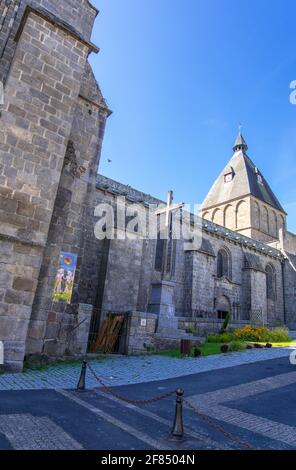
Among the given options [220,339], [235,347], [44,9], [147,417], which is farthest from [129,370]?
[44,9]

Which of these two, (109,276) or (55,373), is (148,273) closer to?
(109,276)

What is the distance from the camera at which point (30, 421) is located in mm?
3955

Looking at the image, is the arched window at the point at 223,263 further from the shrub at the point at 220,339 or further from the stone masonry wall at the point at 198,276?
the shrub at the point at 220,339

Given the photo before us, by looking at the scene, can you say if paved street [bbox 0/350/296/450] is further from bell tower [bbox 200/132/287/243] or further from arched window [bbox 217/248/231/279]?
bell tower [bbox 200/132/287/243]

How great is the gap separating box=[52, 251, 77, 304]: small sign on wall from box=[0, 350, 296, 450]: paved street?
3.04m

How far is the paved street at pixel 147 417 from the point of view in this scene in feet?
11.7

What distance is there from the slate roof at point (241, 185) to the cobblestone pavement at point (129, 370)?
26.1 metres

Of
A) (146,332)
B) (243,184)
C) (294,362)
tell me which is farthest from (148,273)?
(243,184)

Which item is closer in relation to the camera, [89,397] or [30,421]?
[30,421]

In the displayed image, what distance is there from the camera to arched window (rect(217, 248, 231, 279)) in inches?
927

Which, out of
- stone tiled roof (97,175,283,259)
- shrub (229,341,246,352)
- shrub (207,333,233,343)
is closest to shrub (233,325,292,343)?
shrub (207,333,233,343)

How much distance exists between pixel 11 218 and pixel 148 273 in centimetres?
1020

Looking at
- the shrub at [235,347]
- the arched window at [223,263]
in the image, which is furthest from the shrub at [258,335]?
the arched window at [223,263]

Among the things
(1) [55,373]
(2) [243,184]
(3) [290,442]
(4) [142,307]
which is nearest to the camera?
(3) [290,442]
